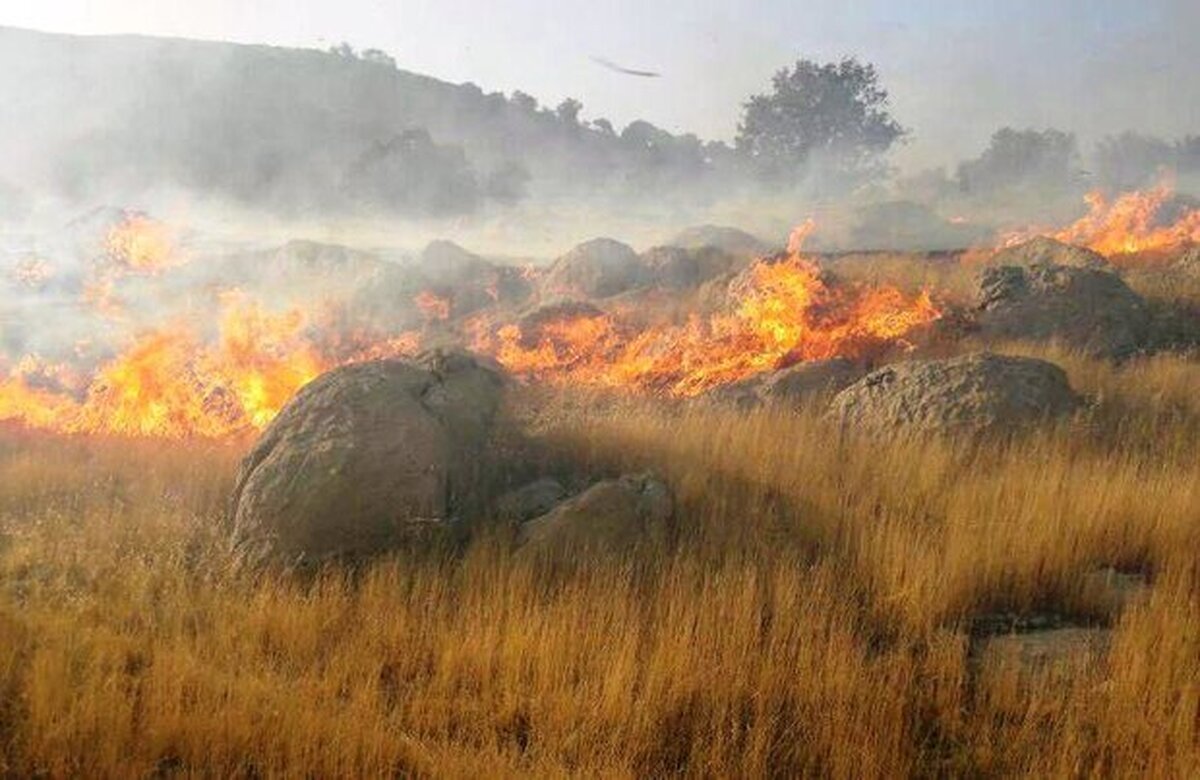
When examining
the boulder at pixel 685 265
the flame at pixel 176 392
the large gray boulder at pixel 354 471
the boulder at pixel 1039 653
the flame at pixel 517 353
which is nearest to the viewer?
the boulder at pixel 1039 653

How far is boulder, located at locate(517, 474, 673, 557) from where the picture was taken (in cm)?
622

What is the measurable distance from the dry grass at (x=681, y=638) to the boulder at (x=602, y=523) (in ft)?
0.66

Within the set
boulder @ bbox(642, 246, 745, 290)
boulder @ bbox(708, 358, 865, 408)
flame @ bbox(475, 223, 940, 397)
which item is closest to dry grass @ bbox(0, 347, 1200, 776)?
boulder @ bbox(708, 358, 865, 408)

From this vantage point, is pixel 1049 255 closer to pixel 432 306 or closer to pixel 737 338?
pixel 737 338

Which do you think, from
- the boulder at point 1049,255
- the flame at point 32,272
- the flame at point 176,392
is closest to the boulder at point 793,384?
the flame at point 176,392

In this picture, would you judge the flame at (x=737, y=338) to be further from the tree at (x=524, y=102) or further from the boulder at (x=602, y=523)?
the tree at (x=524, y=102)

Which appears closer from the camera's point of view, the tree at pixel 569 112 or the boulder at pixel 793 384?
the boulder at pixel 793 384

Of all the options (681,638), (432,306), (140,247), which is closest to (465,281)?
(432,306)

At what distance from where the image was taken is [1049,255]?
1572 centimetres

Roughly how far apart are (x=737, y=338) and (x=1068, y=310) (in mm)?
4315

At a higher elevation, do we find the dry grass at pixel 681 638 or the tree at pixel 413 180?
the tree at pixel 413 180

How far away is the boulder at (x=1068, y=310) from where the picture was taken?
39.2ft

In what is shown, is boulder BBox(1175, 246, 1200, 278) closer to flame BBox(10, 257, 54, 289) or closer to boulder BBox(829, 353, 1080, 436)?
boulder BBox(829, 353, 1080, 436)

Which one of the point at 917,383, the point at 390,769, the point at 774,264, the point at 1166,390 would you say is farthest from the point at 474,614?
the point at 774,264
